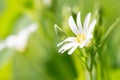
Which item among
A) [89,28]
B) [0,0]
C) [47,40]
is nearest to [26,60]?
[47,40]

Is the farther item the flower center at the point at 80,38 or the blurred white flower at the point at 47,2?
the blurred white flower at the point at 47,2

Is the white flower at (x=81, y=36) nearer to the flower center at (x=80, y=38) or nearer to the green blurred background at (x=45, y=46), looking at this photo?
the flower center at (x=80, y=38)

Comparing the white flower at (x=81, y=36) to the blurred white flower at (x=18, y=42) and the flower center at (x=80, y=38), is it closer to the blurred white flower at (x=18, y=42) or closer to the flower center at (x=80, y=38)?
the flower center at (x=80, y=38)

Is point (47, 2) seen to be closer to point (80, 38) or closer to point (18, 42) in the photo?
point (18, 42)

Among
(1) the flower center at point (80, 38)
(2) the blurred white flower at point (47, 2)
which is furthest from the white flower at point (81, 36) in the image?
(2) the blurred white flower at point (47, 2)

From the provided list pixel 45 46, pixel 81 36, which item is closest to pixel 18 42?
pixel 45 46

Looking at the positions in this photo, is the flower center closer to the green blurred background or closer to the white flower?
the white flower

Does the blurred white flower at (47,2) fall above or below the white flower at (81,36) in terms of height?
above

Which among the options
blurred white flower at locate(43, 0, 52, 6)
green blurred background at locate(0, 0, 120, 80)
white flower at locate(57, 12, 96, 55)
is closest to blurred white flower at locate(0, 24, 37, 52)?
green blurred background at locate(0, 0, 120, 80)

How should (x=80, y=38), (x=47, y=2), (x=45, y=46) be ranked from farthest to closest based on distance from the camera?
(x=45, y=46)
(x=47, y=2)
(x=80, y=38)
